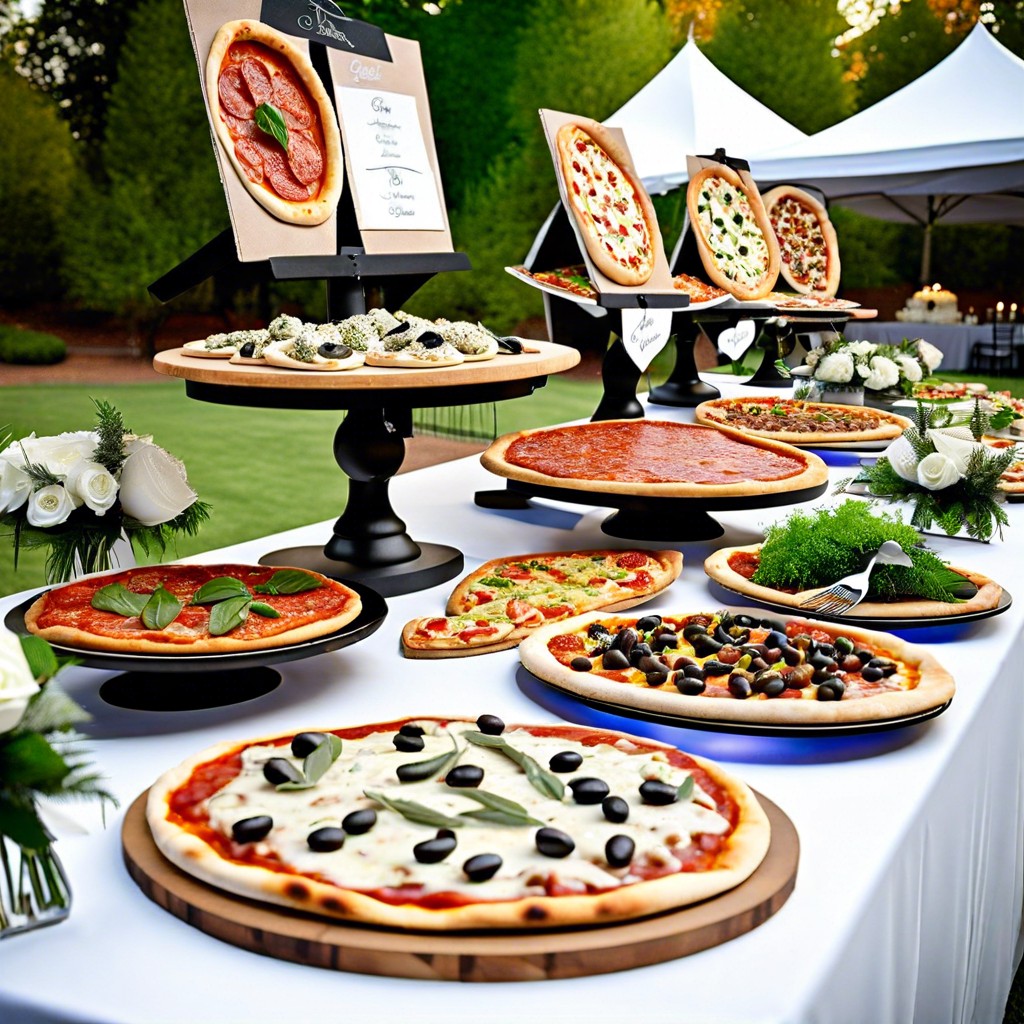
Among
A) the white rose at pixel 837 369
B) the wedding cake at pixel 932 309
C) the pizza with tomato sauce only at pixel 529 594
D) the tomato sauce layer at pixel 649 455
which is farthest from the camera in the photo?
the wedding cake at pixel 932 309

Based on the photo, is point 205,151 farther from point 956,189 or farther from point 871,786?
point 871,786

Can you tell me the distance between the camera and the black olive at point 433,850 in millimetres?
955

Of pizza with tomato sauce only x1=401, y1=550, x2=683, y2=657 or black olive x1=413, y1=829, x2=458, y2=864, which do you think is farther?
pizza with tomato sauce only x1=401, y1=550, x2=683, y2=657

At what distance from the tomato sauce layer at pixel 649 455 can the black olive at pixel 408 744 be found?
100 cm

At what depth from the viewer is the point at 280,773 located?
1.09m

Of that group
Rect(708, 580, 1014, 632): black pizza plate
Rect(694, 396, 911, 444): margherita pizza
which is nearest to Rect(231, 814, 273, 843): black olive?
Rect(708, 580, 1014, 632): black pizza plate

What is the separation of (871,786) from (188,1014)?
28.7 inches

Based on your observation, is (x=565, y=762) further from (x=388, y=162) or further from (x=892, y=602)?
(x=388, y=162)

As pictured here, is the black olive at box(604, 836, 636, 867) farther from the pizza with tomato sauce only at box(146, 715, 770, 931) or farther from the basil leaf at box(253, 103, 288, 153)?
the basil leaf at box(253, 103, 288, 153)

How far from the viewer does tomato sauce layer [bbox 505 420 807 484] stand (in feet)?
7.14

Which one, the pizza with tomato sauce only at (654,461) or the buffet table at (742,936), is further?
the pizza with tomato sauce only at (654,461)

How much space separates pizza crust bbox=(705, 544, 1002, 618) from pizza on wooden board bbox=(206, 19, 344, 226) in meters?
0.99

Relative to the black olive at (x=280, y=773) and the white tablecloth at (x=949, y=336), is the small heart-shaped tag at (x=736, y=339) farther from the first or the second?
the white tablecloth at (x=949, y=336)

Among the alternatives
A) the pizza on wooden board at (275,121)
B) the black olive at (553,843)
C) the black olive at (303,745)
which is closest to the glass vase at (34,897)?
the black olive at (303,745)
